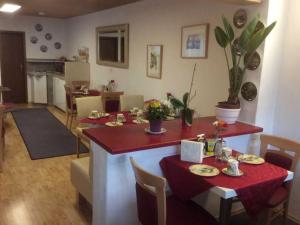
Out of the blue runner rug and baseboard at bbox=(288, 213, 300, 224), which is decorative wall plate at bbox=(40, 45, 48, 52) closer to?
the blue runner rug

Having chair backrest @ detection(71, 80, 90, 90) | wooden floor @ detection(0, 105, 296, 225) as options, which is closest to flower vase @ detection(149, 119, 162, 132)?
wooden floor @ detection(0, 105, 296, 225)

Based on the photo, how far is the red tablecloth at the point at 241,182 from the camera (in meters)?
1.80

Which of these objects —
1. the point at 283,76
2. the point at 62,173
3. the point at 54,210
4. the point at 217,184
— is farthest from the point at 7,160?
the point at 283,76

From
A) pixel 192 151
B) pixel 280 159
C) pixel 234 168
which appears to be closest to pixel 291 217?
pixel 280 159

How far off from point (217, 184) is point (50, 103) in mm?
7025

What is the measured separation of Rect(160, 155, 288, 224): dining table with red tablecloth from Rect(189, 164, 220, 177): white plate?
2 centimetres

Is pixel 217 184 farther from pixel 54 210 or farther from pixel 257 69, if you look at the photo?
pixel 54 210

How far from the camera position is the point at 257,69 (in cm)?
270

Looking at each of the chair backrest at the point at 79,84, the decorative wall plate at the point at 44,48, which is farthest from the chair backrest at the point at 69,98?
the decorative wall plate at the point at 44,48

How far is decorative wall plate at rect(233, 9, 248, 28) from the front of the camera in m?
2.81

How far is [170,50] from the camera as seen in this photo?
4.08 meters

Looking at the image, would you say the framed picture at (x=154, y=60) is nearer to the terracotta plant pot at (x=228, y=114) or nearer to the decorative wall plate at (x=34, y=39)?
the terracotta plant pot at (x=228, y=114)

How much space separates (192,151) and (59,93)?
5.69 metres

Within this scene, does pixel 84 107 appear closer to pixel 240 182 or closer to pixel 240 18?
pixel 240 18
